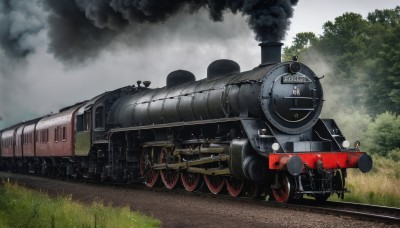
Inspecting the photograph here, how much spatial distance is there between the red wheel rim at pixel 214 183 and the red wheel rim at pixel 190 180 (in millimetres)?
459

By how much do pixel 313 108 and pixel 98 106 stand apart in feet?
32.2

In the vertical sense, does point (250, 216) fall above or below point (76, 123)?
below

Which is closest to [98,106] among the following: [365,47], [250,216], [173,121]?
[173,121]

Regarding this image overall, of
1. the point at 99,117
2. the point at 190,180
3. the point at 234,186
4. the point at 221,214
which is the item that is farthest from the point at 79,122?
the point at 221,214

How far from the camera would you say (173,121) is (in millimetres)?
16203

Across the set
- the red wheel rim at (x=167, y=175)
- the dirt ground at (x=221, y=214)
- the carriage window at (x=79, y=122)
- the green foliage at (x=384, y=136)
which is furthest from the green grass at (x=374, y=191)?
the carriage window at (x=79, y=122)

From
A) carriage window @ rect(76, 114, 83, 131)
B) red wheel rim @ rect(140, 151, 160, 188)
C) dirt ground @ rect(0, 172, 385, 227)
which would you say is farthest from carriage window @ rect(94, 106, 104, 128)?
dirt ground @ rect(0, 172, 385, 227)

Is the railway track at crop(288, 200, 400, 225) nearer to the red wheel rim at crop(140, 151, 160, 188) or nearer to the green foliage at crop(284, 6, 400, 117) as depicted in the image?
the red wheel rim at crop(140, 151, 160, 188)

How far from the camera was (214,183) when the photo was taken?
1451 cm

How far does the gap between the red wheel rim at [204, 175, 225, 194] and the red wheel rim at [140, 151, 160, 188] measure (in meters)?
3.09

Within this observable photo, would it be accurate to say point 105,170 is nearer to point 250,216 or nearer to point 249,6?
point 249,6

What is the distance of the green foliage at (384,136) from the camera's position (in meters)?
25.2

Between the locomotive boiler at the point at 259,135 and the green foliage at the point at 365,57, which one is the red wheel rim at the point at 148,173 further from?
the green foliage at the point at 365,57

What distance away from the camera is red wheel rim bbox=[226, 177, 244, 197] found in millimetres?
13328
